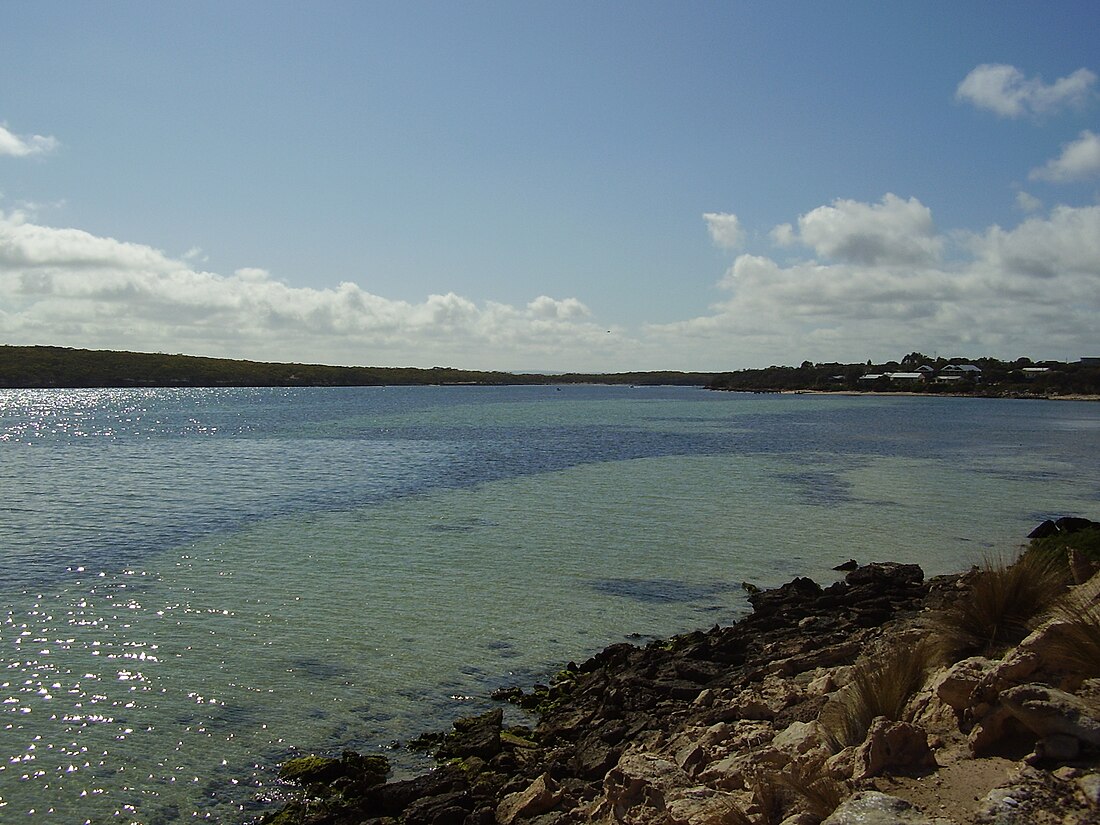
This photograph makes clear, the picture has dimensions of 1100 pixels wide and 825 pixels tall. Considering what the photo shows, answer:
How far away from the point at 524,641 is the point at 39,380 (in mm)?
193739

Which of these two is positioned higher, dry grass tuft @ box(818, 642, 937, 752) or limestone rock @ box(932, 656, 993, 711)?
limestone rock @ box(932, 656, 993, 711)

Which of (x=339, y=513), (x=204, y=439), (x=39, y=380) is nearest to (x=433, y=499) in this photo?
(x=339, y=513)

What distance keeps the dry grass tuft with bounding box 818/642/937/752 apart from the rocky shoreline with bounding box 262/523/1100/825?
27mm

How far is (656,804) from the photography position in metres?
7.54

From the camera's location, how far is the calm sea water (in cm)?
1142

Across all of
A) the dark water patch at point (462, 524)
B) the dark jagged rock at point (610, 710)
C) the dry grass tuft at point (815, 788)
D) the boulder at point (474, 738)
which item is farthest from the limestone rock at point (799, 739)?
the dark water patch at point (462, 524)

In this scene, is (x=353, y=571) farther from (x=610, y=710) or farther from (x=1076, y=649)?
(x=1076, y=649)

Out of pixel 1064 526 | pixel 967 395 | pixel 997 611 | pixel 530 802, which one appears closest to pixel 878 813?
pixel 530 802

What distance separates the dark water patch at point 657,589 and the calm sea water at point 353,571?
0.31 ft

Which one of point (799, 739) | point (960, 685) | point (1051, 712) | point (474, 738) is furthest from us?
point (474, 738)

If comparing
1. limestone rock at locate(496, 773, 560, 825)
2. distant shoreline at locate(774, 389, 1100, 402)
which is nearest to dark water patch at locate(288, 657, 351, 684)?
limestone rock at locate(496, 773, 560, 825)

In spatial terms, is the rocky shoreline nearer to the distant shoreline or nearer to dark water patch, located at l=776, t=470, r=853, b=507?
dark water patch, located at l=776, t=470, r=853, b=507

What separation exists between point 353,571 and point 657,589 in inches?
310

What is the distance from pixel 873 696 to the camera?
7.63m
